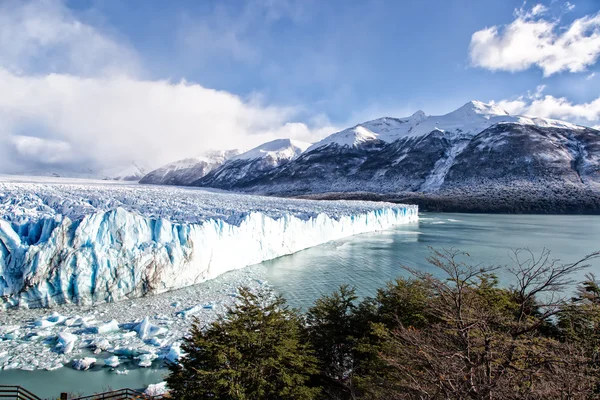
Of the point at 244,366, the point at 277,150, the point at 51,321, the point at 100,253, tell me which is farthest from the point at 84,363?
the point at 277,150

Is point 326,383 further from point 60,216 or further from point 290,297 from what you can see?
point 60,216

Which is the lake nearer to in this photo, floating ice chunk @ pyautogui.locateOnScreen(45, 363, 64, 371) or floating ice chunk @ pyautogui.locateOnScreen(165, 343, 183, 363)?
floating ice chunk @ pyautogui.locateOnScreen(45, 363, 64, 371)

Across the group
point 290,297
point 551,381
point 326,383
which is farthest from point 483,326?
point 290,297

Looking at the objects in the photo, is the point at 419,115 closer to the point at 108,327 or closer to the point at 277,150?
the point at 277,150

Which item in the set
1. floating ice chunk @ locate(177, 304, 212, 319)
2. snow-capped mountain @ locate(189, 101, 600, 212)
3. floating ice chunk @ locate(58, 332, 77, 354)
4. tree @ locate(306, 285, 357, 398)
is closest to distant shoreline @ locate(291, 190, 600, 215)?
snow-capped mountain @ locate(189, 101, 600, 212)

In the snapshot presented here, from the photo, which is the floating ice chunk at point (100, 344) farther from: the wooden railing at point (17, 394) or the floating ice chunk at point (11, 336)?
the floating ice chunk at point (11, 336)

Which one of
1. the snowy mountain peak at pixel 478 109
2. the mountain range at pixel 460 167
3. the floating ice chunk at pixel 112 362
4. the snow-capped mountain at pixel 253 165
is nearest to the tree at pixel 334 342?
the floating ice chunk at pixel 112 362
